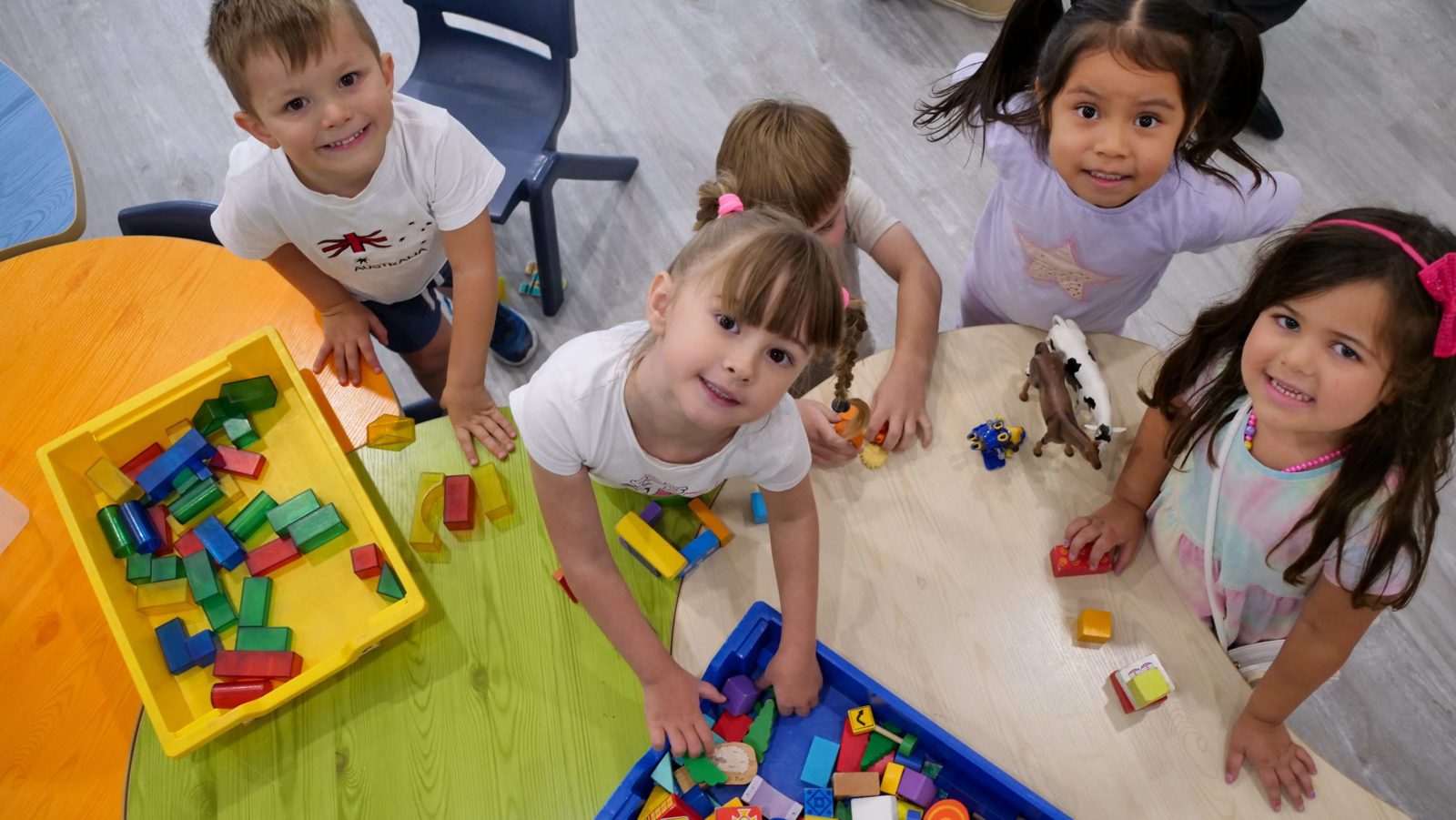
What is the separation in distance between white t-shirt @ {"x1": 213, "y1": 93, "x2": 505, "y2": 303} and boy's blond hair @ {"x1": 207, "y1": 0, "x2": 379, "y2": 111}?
0.17 m

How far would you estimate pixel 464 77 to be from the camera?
6.16 ft

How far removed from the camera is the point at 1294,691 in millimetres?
927

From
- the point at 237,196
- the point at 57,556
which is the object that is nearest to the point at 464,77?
the point at 237,196

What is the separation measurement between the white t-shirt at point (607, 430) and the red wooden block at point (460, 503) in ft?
0.68

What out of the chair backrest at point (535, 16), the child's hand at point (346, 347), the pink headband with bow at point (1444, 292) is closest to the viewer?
the pink headband with bow at point (1444, 292)

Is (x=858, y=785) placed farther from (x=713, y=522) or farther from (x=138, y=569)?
(x=138, y=569)

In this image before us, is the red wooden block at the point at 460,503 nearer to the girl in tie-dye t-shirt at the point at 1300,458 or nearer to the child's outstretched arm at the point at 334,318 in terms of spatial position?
the child's outstretched arm at the point at 334,318

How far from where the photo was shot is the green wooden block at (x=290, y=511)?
3.79ft

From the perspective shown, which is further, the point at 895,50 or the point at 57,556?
Result: the point at 895,50

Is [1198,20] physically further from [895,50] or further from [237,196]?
[895,50]

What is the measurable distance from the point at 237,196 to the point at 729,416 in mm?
825

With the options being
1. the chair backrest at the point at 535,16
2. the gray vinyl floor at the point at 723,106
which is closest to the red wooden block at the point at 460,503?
the gray vinyl floor at the point at 723,106

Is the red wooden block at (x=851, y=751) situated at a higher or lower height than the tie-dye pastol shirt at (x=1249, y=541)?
lower

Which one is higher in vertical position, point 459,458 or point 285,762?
point 459,458
